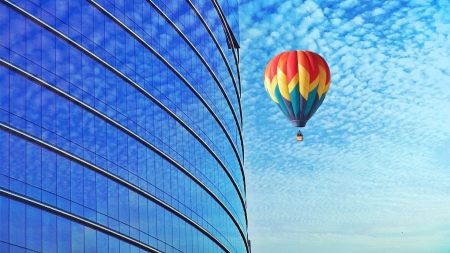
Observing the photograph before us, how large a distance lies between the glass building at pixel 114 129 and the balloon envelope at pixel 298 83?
6795 millimetres

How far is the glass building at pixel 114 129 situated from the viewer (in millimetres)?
36594

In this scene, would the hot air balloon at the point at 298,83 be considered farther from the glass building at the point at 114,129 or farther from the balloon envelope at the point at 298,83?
the glass building at the point at 114,129

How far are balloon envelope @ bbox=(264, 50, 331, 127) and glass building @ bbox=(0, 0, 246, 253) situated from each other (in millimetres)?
6795

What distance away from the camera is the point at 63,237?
37.8 m

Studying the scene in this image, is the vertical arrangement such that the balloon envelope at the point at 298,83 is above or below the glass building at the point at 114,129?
above

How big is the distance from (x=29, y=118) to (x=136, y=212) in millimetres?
11987

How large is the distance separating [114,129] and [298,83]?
791 inches

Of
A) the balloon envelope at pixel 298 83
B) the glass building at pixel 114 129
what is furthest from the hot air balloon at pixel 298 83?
the glass building at pixel 114 129

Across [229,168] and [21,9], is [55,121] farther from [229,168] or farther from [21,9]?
[229,168]

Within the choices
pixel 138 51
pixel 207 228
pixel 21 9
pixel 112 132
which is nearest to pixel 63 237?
→ pixel 112 132

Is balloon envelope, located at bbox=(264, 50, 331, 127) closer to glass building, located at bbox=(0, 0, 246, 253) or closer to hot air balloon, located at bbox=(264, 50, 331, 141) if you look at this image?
hot air balloon, located at bbox=(264, 50, 331, 141)

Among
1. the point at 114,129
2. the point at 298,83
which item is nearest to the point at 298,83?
the point at 298,83

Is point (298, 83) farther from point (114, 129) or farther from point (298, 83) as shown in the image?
point (114, 129)

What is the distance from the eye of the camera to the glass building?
1441 inches
